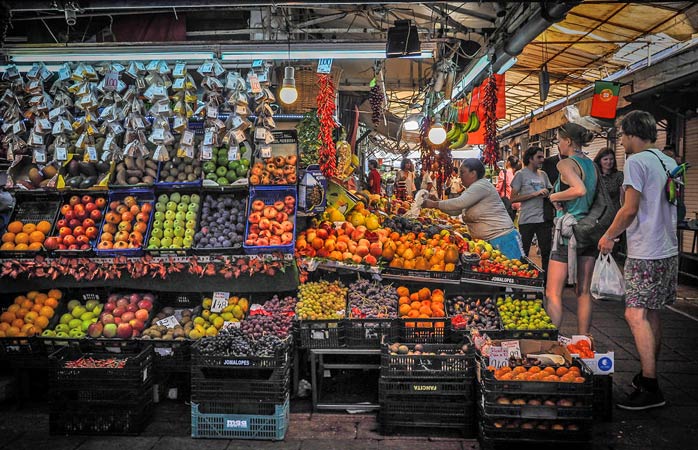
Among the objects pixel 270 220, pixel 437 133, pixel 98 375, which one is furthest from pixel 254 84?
pixel 437 133

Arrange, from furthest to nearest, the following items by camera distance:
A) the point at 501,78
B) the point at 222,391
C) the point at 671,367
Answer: the point at 501,78 → the point at 671,367 → the point at 222,391

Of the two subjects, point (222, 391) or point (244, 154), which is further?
point (244, 154)

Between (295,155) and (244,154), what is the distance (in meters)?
0.56

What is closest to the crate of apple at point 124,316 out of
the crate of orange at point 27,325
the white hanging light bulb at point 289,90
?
the crate of orange at point 27,325

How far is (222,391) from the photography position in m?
4.21

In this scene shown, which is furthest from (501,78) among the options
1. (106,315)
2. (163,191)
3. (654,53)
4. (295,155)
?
(106,315)

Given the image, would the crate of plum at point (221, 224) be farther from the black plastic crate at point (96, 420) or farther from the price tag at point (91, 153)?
the black plastic crate at point (96, 420)

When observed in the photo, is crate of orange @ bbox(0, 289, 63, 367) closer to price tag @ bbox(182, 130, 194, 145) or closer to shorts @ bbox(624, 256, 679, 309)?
price tag @ bbox(182, 130, 194, 145)

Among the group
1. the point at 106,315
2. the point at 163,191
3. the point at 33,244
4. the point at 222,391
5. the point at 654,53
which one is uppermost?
the point at 654,53

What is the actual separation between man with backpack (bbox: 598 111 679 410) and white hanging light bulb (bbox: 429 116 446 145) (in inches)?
173

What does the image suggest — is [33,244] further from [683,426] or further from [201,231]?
[683,426]

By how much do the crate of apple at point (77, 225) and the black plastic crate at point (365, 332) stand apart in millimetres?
2591

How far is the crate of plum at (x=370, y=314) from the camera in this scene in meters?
4.77

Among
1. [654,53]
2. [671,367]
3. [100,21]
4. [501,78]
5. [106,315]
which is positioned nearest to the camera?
[106,315]
